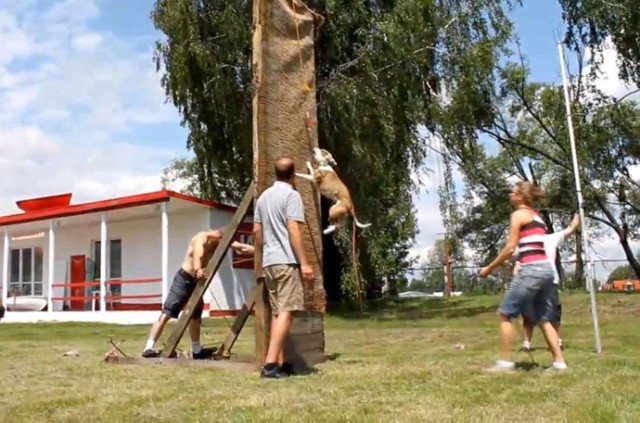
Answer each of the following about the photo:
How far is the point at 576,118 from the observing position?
22.9 metres

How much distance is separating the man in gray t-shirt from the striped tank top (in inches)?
69.7

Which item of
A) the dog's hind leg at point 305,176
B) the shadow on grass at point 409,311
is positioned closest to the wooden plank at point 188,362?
the dog's hind leg at point 305,176

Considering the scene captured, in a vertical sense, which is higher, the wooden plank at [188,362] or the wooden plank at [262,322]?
the wooden plank at [262,322]

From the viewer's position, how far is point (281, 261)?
6.77 metres

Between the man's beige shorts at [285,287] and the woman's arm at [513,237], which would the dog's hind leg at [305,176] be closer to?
the man's beige shorts at [285,287]

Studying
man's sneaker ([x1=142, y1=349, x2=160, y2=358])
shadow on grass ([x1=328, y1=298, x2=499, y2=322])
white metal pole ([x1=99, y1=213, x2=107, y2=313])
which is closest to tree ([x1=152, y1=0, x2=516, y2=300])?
shadow on grass ([x1=328, y1=298, x2=499, y2=322])

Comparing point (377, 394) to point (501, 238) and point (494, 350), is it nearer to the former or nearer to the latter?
point (494, 350)

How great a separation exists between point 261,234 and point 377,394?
2.04 m

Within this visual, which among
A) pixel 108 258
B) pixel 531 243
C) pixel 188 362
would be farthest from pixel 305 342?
pixel 108 258

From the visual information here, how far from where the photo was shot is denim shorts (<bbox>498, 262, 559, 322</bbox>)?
6793mm

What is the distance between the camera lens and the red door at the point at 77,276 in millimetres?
27984

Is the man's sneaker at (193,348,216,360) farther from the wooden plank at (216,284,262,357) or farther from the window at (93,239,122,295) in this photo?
the window at (93,239,122,295)

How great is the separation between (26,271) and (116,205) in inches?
319

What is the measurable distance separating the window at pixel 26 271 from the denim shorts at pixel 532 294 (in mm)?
25277
